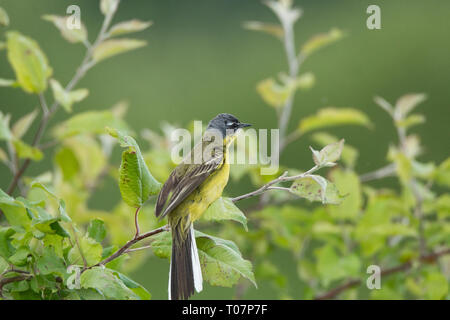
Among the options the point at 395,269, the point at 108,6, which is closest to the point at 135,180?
the point at 108,6

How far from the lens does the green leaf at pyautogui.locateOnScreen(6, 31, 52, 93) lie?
42.8 inches

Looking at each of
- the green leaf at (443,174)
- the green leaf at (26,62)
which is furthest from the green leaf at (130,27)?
the green leaf at (443,174)

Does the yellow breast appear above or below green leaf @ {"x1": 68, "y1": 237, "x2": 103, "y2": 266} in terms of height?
above

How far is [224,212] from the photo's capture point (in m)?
0.74

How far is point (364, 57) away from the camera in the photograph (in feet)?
15.1

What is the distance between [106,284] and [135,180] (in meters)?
0.13

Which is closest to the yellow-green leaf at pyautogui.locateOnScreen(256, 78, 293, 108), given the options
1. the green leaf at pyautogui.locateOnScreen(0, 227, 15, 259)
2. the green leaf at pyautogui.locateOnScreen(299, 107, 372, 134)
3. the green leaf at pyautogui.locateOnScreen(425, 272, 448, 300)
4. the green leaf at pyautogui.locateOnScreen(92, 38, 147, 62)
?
the green leaf at pyautogui.locateOnScreen(299, 107, 372, 134)

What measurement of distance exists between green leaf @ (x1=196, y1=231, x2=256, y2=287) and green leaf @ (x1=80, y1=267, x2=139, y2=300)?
0.11 metres

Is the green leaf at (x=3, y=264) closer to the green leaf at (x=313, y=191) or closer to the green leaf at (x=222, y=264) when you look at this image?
the green leaf at (x=222, y=264)

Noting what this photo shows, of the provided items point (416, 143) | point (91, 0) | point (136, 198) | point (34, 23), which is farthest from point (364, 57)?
point (136, 198)

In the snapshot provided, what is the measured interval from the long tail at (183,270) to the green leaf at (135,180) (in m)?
0.07

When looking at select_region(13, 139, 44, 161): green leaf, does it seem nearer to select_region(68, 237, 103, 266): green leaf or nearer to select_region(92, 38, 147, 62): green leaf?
select_region(92, 38, 147, 62): green leaf

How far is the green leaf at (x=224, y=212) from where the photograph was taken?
0.72m

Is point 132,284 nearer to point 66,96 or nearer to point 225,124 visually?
point 225,124
